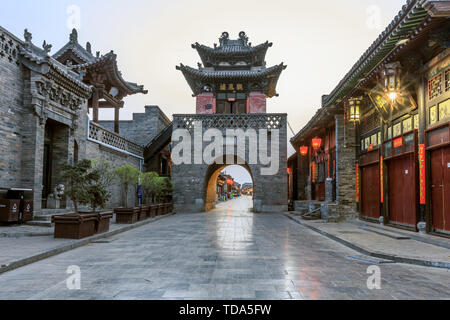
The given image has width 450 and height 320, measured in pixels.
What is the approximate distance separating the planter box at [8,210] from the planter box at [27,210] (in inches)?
14.8

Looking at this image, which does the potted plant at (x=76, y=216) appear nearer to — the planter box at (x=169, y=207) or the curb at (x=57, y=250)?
the curb at (x=57, y=250)

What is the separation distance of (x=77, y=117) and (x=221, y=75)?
38.6 feet

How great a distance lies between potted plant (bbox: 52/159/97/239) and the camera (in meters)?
7.34

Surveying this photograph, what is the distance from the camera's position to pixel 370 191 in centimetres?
1095

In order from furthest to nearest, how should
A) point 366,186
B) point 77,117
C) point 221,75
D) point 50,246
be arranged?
point 221,75 → point 77,117 → point 366,186 → point 50,246

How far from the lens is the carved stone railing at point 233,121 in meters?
19.3

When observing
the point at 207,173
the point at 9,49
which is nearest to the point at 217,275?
the point at 9,49

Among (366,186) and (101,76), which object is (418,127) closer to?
(366,186)

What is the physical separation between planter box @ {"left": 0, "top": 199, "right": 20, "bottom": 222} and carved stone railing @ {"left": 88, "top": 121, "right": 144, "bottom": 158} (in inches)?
220

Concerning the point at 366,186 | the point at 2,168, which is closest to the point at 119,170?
the point at 2,168

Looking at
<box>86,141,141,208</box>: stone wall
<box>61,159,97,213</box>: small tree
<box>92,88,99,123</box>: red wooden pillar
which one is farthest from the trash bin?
<box>92,88,99,123</box>: red wooden pillar

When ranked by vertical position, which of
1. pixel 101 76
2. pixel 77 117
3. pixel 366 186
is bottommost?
pixel 366 186

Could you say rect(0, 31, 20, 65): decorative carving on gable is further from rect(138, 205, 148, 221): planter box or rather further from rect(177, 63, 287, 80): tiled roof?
rect(177, 63, 287, 80): tiled roof
